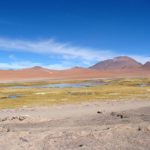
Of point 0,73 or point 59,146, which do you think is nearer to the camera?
point 59,146

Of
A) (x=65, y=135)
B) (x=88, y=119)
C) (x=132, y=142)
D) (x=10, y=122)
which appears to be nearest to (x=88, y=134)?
(x=65, y=135)

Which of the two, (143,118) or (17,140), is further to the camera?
(143,118)

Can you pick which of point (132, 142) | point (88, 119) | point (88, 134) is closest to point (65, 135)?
point (88, 134)

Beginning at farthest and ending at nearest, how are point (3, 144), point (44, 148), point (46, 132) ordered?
point (46, 132)
point (3, 144)
point (44, 148)

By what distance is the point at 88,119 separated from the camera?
741 inches

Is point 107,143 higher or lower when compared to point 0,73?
lower

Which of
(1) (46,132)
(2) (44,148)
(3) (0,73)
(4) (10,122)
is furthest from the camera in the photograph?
(3) (0,73)

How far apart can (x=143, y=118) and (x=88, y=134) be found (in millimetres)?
5084

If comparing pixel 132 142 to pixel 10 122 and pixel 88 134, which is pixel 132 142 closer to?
pixel 88 134

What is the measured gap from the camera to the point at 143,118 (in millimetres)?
17641

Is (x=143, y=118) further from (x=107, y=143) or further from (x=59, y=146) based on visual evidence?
(x=59, y=146)

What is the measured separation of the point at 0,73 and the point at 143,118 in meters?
129

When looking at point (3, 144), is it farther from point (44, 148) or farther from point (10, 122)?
point (10, 122)

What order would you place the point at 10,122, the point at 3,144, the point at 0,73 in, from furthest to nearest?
the point at 0,73
the point at 10,122
the point at 3,144
